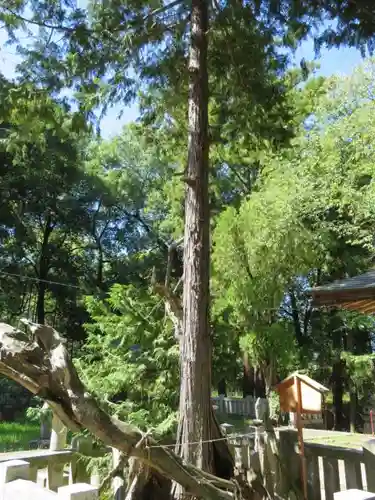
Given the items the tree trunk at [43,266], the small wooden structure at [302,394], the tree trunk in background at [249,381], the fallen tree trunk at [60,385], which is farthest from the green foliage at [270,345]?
the tree trunk at [43,266]

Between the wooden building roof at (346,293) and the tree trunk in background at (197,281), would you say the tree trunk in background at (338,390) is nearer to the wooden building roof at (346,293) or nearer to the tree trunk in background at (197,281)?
the wooden building roof at (346,293)

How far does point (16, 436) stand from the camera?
11.9 meters

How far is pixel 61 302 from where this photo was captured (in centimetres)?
2064

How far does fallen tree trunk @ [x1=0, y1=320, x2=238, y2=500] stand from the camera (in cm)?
303

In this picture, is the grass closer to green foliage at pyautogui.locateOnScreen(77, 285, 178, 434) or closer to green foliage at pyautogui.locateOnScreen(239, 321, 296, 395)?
green foliage at pyautogui.locateOnScreen(77, 285, 178, 434)

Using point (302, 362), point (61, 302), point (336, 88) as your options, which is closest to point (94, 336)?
point (302, 362)

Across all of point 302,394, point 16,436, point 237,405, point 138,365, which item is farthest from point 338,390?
point 302,394

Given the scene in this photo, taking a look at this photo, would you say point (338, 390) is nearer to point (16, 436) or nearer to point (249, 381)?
point (249, 381)

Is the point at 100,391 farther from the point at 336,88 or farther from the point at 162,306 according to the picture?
the point at 336,88

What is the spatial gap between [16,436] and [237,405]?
8102 millimetres

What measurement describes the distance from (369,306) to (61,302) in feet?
55.2

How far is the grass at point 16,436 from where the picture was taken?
33.9 ft

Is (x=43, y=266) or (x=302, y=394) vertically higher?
(x=43, y=266)

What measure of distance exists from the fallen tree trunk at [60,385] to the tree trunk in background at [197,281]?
944 mm
